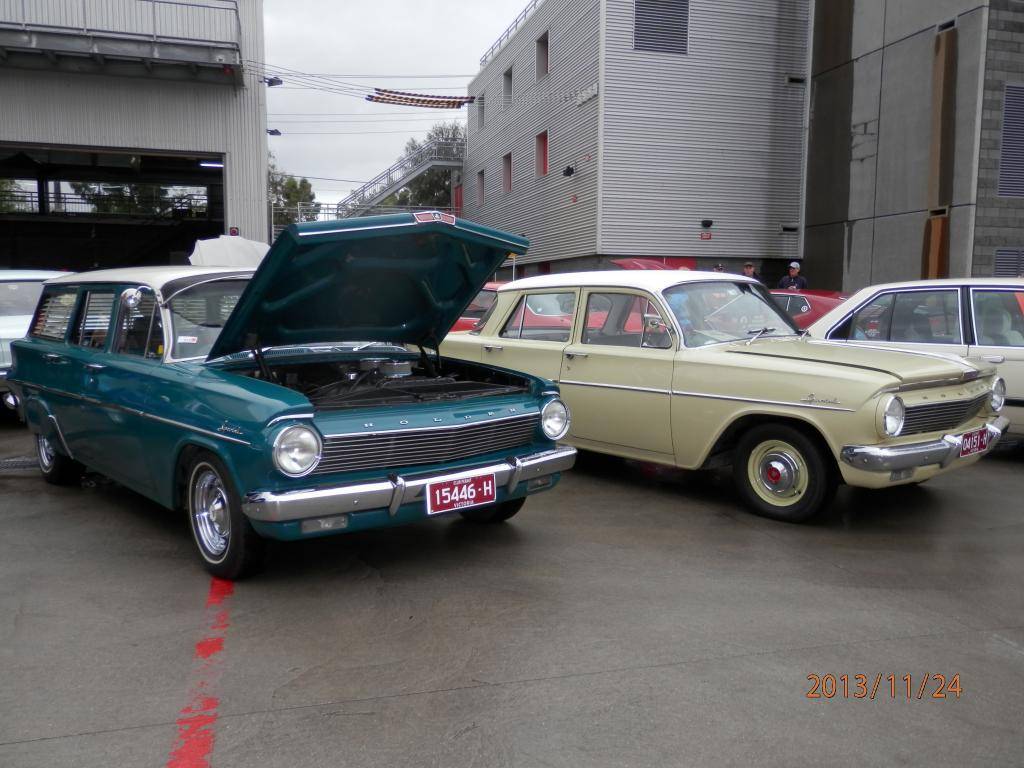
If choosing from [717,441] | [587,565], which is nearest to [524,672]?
[587,565]

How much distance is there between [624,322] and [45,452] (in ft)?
14.2

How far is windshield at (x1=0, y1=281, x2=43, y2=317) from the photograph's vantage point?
9914mm

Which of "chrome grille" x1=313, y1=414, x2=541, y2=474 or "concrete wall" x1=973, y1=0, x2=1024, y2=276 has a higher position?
"concrete wall" x1=973, y1=0, x2=1024, y2=276

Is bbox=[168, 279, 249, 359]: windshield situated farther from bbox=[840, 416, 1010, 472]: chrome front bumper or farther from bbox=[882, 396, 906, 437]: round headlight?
bbox=[882, 396, 906, 437]: round headlight

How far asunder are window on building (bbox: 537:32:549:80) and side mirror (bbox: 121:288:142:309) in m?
22.0

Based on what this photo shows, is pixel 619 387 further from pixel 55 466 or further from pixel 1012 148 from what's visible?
pixel 1012 148

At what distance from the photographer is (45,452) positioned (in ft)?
21.3

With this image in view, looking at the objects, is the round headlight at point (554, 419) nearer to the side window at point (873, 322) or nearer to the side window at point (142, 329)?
the side window at point (142, 329)

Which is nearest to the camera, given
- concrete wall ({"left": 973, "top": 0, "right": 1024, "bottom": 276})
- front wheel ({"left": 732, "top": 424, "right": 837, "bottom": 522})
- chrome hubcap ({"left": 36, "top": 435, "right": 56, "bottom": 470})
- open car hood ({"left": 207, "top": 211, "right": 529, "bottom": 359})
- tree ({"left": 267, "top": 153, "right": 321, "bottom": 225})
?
open car hood ({"left": 207, "top": 211, "right": 529, "bottom": 359})

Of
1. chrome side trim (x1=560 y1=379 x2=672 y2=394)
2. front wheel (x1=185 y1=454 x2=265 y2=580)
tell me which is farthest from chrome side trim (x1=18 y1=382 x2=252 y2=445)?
chrome side trim (x1=560 y1=379 x2=672 y2=394)

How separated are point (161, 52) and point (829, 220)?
14.8 m

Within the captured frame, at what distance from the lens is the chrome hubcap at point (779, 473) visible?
215 inches

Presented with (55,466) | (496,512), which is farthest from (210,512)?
(55,466)

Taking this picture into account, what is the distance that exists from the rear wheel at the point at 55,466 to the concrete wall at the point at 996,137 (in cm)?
1577
